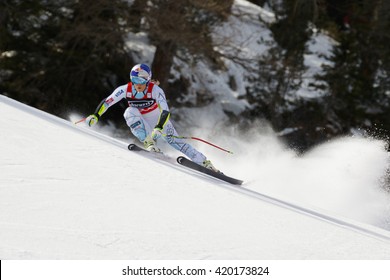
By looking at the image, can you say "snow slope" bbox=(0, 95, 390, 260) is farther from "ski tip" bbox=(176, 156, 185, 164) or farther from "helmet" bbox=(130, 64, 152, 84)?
"helmet" bbox=(130, 64, 152, 84)

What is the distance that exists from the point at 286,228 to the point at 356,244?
0.63 meters

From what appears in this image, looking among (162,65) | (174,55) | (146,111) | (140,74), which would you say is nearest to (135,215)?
(140,74)

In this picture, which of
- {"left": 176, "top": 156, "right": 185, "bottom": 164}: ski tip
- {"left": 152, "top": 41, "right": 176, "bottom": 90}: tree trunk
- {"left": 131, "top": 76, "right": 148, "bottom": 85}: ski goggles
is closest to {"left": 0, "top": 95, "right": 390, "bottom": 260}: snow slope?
{"left": 176, "top": 156, "right": 185, "bottom": 164}: ski tip

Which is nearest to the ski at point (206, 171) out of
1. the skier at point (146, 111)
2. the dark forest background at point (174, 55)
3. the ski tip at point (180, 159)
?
the ski tip at point (180, 159)

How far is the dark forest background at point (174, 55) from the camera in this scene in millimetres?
16359

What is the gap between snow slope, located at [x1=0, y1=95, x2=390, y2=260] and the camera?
4477mm

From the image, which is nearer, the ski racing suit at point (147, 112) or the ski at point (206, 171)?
the ski at point (206, 171)

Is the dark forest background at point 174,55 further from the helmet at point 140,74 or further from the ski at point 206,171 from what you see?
the ski at point 206,171

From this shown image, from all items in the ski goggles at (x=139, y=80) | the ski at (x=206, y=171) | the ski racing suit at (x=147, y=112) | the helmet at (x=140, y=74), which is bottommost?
the ski at (x=206, y=171)

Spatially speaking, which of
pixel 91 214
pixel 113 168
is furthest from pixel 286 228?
pixel 113 168

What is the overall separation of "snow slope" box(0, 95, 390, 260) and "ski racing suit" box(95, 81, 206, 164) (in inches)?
22.8

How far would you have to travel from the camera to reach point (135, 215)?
17.4 feet

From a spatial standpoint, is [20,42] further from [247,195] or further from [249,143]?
[247,195]

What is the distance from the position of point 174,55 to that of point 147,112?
8.77 meters
